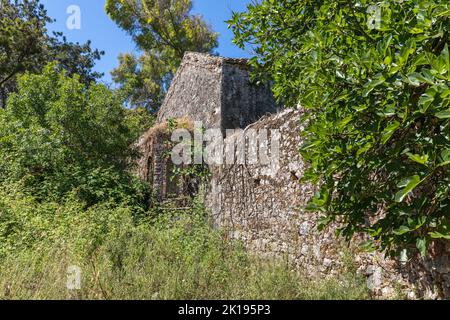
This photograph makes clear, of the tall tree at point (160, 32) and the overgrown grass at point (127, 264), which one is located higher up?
the tall tree at point (160, 32)

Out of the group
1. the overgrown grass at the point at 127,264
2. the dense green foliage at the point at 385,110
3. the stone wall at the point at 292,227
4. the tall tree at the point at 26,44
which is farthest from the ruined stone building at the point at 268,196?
the tall tree at the point at 26,44

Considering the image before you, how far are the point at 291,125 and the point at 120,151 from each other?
6.26 metres

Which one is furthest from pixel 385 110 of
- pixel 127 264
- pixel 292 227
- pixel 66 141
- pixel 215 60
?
pixel 215 60

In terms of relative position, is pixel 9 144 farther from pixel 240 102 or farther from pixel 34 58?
pixel 34 58

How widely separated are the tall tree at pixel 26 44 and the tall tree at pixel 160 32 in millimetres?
3843

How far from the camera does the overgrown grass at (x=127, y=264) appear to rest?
13.1 ft

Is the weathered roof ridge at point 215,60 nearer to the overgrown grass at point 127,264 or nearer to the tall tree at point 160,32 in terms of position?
the overgrown grass at point 127,264

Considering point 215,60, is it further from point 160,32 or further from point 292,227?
point 160,32

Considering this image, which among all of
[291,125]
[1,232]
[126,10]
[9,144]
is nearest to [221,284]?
[291,125]

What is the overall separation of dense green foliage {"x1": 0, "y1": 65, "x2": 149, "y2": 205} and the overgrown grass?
174 cm

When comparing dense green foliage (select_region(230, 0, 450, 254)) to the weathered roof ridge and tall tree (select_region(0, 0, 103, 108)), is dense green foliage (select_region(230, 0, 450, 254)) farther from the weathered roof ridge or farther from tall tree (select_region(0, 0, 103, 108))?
tall tree (select_region(0, 0, 103, 108))

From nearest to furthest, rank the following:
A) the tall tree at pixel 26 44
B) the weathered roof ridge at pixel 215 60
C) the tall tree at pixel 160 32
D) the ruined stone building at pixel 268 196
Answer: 1. the ruined stone building at pixel 268 196
2. the weathered roof ridge at pixel 215 60
3. the tall tree at pixel 26 44
4. the tall tree at pixel 160 32

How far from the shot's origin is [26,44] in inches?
651

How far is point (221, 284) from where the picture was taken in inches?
175
